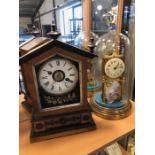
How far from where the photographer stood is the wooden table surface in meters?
0.49

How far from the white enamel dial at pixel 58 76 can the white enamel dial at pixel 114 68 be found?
6.3 inches

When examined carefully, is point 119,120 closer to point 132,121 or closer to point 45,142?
A: point 132,121

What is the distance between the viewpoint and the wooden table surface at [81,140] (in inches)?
19.4

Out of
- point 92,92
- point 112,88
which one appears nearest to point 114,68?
point 112,88

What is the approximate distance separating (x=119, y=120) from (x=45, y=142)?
30cm

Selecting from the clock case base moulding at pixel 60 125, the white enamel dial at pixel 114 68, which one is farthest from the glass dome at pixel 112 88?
the clock case base moulding at pixel 60 125

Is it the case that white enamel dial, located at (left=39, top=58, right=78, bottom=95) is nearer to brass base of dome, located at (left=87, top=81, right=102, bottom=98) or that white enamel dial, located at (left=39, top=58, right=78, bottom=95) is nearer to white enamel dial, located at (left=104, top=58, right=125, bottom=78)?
white enamel dial, located at (left=104, top=58, right=125, bottom=78)

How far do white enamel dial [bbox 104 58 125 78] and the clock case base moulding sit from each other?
0.60 feet

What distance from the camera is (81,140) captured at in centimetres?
53

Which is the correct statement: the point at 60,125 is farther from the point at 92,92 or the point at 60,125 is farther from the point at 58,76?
the point at 92,92

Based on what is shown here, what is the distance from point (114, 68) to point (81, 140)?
30 centimetres

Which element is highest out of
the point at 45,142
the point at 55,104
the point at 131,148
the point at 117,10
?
the point at 117,10
